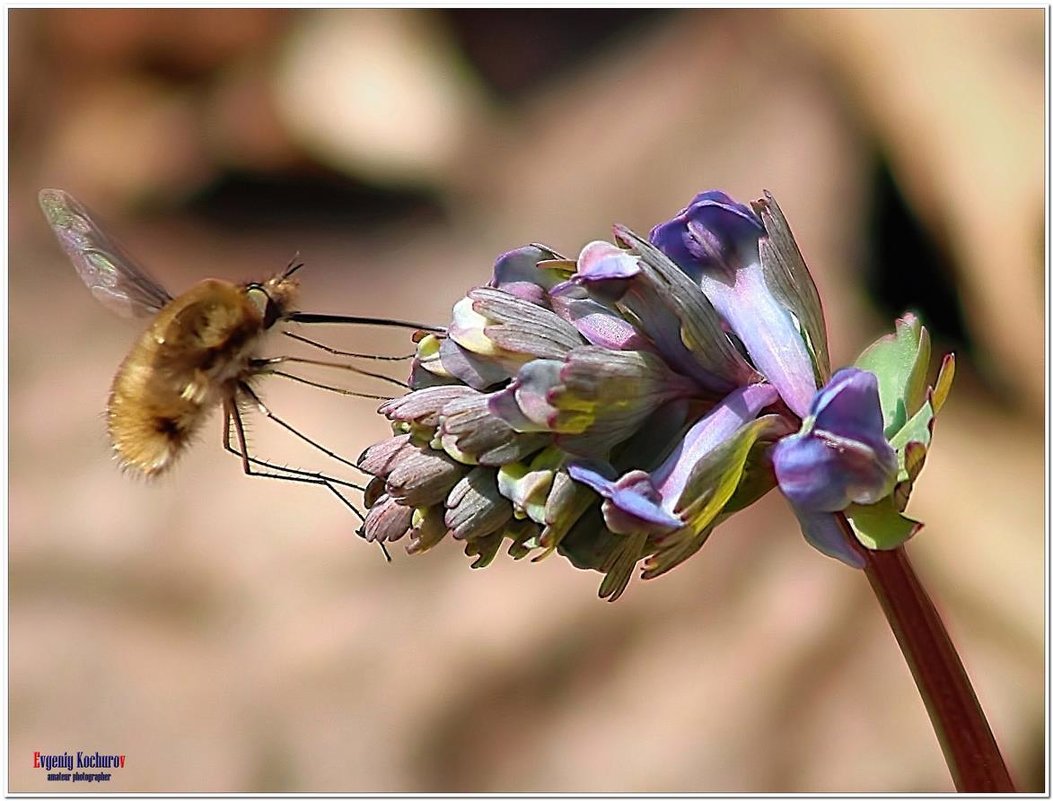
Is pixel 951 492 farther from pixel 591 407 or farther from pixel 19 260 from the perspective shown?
pixel 19 260

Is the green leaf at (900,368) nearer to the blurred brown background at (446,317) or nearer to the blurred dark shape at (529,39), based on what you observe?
the blurred brown background at (446,317)

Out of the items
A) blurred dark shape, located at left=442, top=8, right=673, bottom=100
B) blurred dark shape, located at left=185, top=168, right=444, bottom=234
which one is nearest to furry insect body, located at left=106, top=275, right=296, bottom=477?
blurred dark shape, located at left=185, top=168, right=444, bottom=234

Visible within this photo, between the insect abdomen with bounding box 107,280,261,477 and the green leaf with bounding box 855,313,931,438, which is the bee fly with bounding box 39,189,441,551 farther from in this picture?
the green leaf with bounding box 855,313,931,438

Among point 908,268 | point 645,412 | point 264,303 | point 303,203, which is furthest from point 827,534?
point 303,203

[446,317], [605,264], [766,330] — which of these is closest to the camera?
[605,264]

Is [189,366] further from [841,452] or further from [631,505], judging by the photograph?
[841,452]

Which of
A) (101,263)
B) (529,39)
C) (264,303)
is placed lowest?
(264,303)

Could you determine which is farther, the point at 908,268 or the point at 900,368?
the point at 908,268

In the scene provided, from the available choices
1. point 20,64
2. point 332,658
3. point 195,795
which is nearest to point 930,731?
point 332,658

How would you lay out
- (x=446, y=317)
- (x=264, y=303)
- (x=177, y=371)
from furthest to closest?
Answer: (x=446, y=317), (x=264, y=303), (x=177, y=371)
